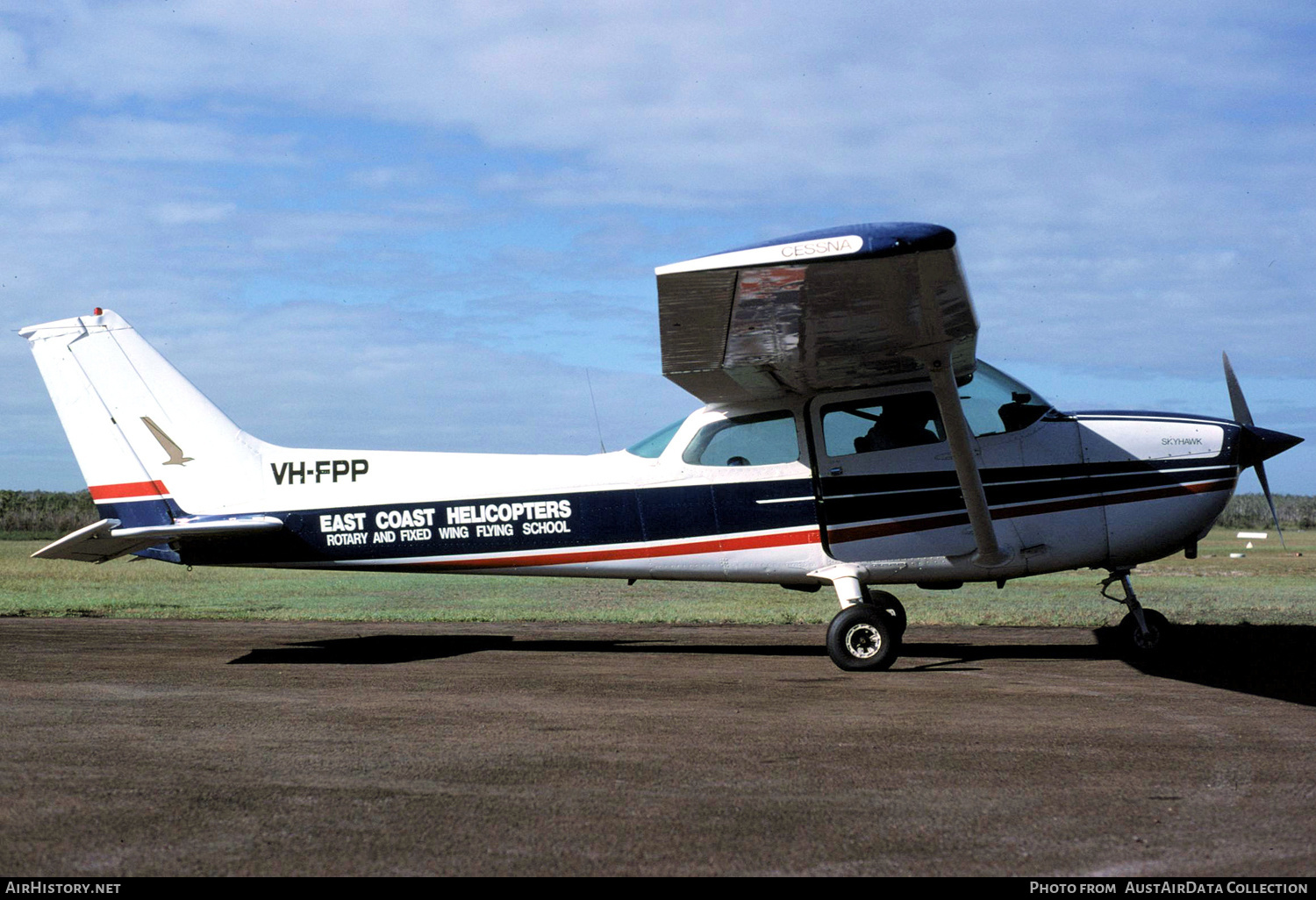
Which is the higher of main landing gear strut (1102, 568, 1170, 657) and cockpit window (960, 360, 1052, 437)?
cockpit window (960, 360, 1052, 437)

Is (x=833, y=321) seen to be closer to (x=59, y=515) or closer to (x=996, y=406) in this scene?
(x=996, y=406)

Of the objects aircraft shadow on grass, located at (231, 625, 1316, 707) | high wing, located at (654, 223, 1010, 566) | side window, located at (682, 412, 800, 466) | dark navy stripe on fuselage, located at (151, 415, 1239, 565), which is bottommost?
aircraft shadow on grass, located at (231, 625, 1316, 707)

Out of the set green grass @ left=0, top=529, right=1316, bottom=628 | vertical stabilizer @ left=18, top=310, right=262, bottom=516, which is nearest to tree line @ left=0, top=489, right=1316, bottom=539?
green grass @ left=0, top=529, right=1316, bottom=628

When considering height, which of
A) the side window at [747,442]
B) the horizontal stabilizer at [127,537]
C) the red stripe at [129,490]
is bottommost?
the horizontal stabilizer at [127,537]

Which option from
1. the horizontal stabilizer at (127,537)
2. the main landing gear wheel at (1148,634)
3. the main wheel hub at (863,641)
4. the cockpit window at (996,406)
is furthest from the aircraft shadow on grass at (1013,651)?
the cockpit window at (996,406)

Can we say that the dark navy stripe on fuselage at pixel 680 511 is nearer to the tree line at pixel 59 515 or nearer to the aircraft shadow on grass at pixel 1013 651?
the aircraft shadow on grass at pixel 1013 651

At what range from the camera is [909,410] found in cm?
895

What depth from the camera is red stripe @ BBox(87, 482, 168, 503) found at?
10.1 m

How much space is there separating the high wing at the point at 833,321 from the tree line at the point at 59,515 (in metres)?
41.5

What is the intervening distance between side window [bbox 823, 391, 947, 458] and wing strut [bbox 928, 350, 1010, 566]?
366 mm

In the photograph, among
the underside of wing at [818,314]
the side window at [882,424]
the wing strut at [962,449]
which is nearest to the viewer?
the underside of wing at [818,314]

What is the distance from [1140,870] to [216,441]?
888 cm

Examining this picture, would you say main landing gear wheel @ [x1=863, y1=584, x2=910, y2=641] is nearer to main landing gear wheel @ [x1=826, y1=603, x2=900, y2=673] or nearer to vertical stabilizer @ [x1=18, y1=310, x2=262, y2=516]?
main landing gear wheel @ [x1=826, y1=603, x2=900, y2=673]

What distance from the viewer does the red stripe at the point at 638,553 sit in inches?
359
